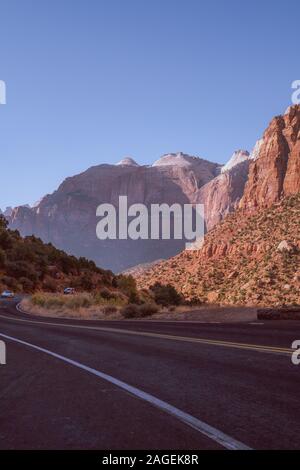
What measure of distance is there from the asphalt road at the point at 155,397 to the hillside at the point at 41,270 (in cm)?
5942

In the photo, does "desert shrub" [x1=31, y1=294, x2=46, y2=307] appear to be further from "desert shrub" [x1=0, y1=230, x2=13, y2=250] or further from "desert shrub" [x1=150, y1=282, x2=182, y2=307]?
"desert shrub" [x1=0, y1=230, x2=13, y2=250]

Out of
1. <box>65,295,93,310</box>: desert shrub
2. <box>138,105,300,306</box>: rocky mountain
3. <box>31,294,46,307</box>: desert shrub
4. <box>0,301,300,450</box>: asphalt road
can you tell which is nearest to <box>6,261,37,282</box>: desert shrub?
<box>138,105,300,306</box>: rocky mountain

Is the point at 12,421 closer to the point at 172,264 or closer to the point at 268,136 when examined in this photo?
the point at 172,264

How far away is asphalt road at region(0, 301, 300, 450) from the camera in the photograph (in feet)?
16.3

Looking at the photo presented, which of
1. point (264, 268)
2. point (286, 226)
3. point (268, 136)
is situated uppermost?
point (268, 136)

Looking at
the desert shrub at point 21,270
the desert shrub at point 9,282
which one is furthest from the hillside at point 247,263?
the desert shrub at point 9,282

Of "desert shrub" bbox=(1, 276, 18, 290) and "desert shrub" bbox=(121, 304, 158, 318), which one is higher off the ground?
"desert shrub" bbox=(1, 276, 18, 290)

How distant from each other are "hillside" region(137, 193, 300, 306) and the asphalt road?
3591 centimetres

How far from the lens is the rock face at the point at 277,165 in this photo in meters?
87.1

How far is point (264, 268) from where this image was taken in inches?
2235

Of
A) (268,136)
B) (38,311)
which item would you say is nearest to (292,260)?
(38,311)

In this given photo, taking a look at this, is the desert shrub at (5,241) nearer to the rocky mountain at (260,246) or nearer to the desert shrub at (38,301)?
the rocky mountain at (260,246)

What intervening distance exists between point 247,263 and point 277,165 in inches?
1323
